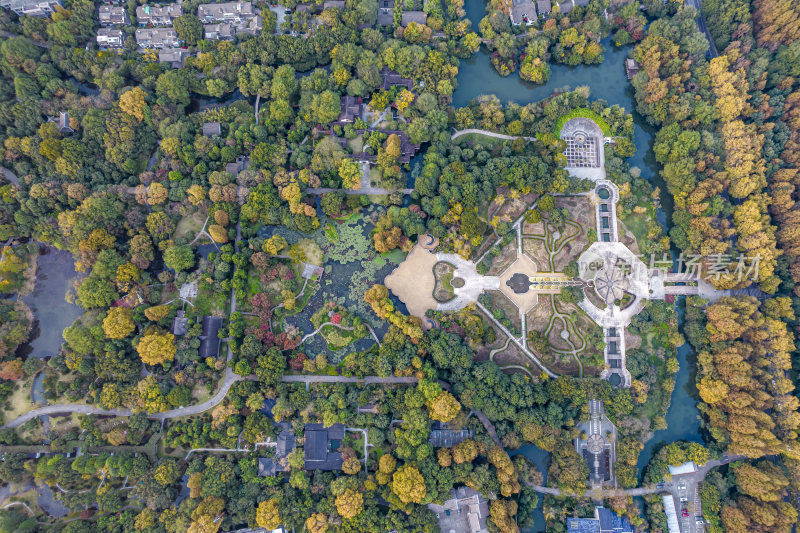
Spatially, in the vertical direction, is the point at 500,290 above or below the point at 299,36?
below

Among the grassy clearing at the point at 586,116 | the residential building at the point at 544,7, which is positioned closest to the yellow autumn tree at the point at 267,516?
the grassy clearing at the point at 586,116

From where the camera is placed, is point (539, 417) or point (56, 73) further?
point (56, 73)

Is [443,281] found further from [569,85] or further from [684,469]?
[684,469]

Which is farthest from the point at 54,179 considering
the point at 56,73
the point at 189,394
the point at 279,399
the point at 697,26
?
the point at 697,26

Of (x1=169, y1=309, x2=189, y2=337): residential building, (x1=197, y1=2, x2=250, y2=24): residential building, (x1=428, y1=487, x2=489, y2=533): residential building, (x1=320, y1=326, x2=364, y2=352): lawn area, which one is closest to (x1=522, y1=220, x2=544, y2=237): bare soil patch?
(x1=320, y1=326, x2=364, y2=352): lawn area

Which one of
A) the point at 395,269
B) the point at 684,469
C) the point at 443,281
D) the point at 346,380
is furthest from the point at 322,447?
the point at 684,469

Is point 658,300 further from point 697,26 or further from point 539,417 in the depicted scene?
point 697,26

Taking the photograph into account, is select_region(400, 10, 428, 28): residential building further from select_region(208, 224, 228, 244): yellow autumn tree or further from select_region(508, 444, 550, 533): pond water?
select_region(508, 444, 550, 533): pond water
